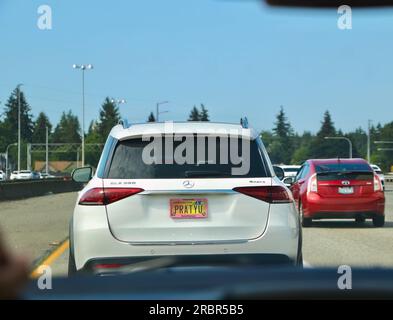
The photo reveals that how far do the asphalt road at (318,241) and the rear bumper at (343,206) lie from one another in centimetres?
32

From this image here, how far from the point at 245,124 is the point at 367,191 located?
10.6 m

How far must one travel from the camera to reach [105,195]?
588 cm

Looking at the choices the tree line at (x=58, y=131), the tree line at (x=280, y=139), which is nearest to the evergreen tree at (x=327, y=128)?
→ the tree line at (x=280, y=139)

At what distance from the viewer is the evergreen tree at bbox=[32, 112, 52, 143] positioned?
92.9m

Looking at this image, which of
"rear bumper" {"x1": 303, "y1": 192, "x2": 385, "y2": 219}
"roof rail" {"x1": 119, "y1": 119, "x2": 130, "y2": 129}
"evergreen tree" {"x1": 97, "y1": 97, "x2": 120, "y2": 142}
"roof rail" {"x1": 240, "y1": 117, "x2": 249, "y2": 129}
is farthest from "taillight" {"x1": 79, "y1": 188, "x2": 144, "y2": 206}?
"evergreen tree" {"x1": 97, "y1": 97, "x2": 120, "y2": 142}

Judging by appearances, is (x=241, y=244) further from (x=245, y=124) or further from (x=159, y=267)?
(x=245, y=124)

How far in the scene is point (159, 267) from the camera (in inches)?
220

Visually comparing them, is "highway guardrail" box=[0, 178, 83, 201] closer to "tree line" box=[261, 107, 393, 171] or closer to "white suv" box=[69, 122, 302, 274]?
"white suv" box=[69, 122, 302, 274]

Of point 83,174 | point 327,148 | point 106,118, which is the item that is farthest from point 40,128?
point 83,174

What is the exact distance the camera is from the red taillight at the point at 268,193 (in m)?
5.86

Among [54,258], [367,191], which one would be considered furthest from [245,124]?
[367,191]

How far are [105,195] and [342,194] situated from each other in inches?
443

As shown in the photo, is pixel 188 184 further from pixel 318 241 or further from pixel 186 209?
pixel 318 241
